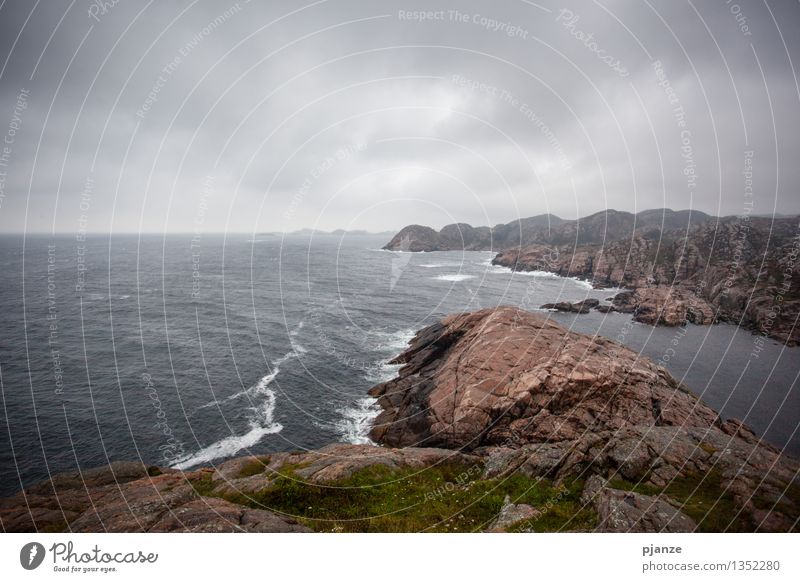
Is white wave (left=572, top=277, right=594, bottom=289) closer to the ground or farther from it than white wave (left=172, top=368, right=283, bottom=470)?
farther from it

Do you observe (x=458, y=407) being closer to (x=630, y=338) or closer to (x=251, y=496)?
(x=251, y=496)

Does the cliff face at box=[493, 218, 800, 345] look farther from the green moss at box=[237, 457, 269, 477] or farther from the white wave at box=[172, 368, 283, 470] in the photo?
the green moss at box=[237, 457, 269, 477]

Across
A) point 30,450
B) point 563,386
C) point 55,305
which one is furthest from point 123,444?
point 55,305

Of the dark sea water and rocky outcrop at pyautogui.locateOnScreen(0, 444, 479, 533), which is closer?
rocky outcrop at pyautogui.locateOnScreen(0, 444, 479, 533)

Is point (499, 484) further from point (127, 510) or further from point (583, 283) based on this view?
point (583, 283)

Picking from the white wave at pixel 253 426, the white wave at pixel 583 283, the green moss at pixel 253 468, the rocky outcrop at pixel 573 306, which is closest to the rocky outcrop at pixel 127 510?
the green moss at pixel 253 468

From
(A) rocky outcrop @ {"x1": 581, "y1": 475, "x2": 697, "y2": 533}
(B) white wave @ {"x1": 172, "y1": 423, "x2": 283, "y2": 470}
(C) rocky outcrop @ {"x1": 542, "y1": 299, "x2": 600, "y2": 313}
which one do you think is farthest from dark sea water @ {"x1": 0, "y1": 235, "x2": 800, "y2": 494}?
(A) rocky outcrop @ {"x1": 581, "y1": 475, "x2": 697, "y2": 533}
